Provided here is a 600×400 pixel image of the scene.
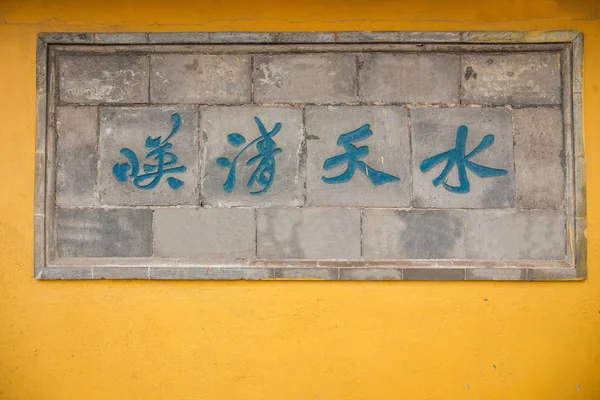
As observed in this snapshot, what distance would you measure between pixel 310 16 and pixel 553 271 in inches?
116

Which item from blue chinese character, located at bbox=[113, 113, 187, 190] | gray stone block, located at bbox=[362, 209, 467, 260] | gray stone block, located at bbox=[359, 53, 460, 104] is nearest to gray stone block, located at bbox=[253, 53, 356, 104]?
gray stone block, located at bbox=[359, 53, 460, 104]

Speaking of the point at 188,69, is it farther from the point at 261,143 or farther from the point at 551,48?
the point at 551,48

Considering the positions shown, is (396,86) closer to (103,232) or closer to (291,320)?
(291,320)

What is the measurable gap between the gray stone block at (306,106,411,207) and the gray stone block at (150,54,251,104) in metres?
0.65

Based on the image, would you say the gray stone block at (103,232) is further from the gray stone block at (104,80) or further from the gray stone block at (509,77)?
the gray stone block at (509,77)

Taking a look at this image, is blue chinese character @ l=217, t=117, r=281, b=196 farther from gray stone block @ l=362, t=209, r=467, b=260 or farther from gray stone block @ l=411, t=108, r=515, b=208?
gray stone block @ l=411, t=108, r=515, b=208

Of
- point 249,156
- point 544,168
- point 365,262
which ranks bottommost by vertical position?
point 365,262

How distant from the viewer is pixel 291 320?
4.29 metres

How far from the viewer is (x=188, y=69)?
4383 millimetres

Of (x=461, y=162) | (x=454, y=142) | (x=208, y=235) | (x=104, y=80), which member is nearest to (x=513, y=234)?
(x=461, y=162)

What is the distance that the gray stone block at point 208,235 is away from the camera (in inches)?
171

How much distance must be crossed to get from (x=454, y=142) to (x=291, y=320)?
2.04 meters

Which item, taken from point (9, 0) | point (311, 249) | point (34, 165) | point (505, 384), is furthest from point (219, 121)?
point (505, 384)

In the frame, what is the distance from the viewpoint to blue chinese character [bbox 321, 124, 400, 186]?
434cm
